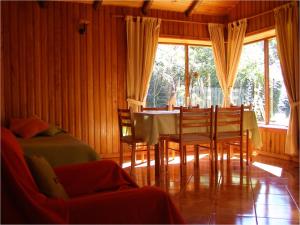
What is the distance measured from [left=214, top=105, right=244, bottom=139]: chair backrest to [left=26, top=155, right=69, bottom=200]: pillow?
9.33ft

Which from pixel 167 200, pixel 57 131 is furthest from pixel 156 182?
pixel 167 200

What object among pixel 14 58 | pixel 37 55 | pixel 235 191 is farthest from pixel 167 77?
pixel 235 191

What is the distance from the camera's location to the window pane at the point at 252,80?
5.99 m

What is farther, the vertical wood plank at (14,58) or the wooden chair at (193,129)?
the vertical wood plank at (14,58)

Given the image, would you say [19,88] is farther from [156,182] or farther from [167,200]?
[167,200]

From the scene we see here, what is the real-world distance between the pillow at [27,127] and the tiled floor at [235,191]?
1.38 meters

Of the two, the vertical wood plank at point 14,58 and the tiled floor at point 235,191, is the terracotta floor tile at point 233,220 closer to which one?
the tiled floor at point 235,191

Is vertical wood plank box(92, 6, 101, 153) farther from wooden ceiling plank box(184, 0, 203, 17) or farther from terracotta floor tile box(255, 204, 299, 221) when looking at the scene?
terracotta floor tile box(255, 204, 299, 221)

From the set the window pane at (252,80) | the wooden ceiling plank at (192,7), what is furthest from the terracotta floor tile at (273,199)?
the wooden ceiling plank at (192,7)

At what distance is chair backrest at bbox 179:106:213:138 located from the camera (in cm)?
412

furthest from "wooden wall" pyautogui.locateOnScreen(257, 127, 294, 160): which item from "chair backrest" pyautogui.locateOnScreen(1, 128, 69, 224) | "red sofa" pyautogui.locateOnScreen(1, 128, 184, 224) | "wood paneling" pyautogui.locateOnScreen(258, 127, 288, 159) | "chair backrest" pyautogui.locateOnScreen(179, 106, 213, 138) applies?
"chair backrest" pyautogui.locateOnScreen(1, 128, 69, 224)

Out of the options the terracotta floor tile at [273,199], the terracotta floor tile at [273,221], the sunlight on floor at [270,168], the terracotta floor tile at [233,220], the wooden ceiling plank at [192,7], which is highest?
the wooden ceiling plank at [192,7]

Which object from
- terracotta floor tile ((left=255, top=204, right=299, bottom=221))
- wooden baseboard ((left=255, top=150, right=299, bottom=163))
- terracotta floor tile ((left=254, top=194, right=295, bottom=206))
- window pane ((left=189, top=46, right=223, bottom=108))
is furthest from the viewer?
window pane ((left=189, top=46, right=223, bottom=108))

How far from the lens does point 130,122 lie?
4316 mm
